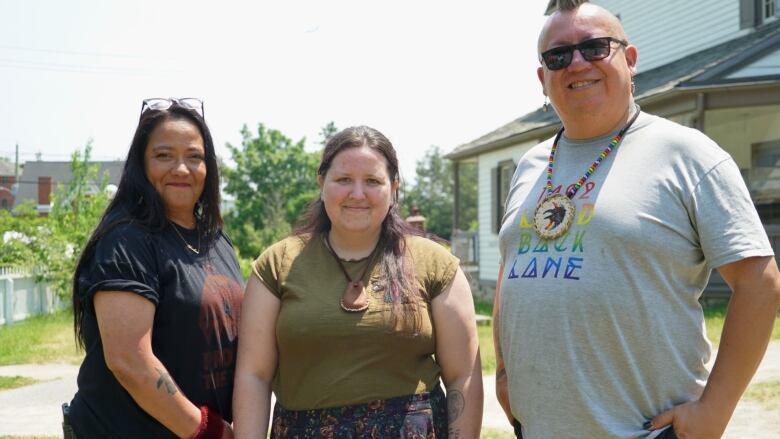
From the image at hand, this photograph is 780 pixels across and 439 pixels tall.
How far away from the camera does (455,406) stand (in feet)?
9.99

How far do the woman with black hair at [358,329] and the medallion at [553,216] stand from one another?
0.50 meters

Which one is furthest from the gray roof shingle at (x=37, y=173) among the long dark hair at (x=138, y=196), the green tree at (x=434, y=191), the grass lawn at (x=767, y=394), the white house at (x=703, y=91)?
the long dark hair at (x=138, y=196)

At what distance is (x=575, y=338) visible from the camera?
2.55 metres

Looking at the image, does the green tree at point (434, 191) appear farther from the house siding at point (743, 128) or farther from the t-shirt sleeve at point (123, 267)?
the t-shirt sleeve at point (123, 267)

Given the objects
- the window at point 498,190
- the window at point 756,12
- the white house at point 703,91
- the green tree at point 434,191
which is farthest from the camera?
the green tree at point 434,191

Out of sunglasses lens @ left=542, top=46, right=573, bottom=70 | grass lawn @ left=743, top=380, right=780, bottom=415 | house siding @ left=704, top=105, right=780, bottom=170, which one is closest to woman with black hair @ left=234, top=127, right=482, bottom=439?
sunglasses lens @ left=542, top=46, right=573, bottom=70

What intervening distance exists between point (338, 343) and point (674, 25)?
57.8 ft

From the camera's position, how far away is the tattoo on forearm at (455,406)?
3.04 meters

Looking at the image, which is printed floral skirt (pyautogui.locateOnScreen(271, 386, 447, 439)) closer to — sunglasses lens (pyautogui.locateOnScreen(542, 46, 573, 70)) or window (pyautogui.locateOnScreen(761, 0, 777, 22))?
sunglasses lens (pyautogui.locateOnScreen(542, 46, 573, 70))

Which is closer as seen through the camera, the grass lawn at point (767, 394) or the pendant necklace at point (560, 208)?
the pendant necklace at point (560, 208)

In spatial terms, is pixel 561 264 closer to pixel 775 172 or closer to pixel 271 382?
pixel 271 382

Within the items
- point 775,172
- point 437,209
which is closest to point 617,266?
point 775,172

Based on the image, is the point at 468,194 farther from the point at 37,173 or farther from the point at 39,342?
the point at 39,342

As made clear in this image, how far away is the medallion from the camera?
8.69ft
